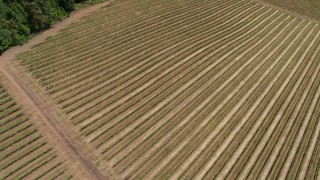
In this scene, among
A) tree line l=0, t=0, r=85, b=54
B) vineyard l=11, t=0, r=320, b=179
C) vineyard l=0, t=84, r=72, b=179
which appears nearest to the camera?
vineyard l=0, t=84, r=72, b=179

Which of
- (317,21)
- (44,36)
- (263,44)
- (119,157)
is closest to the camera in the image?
(119,157)

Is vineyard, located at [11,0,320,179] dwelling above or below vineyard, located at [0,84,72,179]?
above

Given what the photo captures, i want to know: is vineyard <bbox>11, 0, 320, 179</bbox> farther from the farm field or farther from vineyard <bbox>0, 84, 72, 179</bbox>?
the farm field

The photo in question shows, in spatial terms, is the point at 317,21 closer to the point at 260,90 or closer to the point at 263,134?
the point at 260,90

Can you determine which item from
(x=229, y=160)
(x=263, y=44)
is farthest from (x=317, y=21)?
(x=229, y=160)

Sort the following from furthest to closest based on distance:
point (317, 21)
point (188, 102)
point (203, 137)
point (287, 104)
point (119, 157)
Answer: point (317, 21), point (287, 104), point (188, 102), point (203, 137), point (119, 157)

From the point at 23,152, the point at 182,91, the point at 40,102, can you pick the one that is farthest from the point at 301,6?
the point at 23,152

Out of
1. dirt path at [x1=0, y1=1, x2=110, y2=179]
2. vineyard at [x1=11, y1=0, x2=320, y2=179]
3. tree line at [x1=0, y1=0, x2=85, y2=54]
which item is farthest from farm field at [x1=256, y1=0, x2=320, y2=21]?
dirt path at [x1=0, y1=1, x2=110, y2=179]
